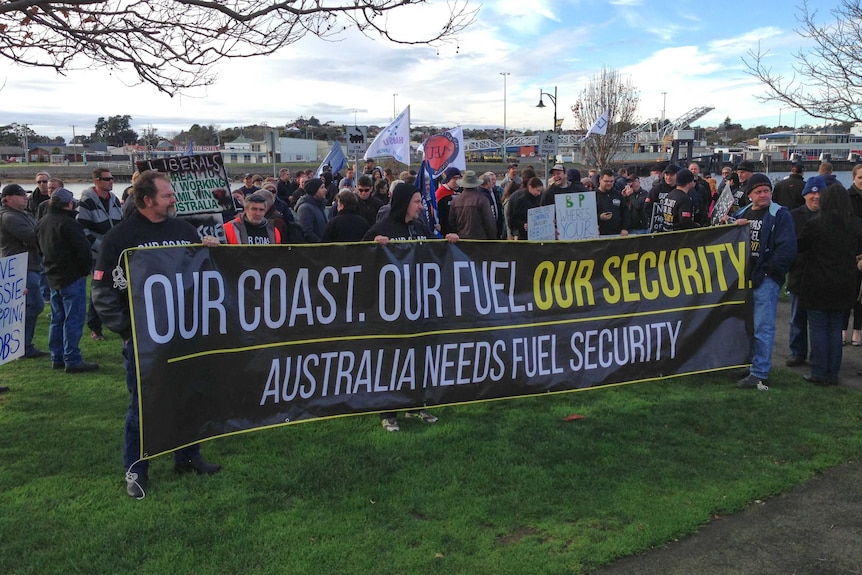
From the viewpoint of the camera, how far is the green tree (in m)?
102

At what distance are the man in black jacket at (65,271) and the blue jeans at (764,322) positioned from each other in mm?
7115

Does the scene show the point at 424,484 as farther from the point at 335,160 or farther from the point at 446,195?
the point at 335,160

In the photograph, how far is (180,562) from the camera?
11.5 ft

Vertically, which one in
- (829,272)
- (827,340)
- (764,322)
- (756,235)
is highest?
(756,235)

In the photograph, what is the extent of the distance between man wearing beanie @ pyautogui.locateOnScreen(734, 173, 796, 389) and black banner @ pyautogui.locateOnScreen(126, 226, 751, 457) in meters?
0.51

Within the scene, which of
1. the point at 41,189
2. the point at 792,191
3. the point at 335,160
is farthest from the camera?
the point at 335,160

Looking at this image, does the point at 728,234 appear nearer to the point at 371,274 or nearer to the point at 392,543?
the point at 371,274

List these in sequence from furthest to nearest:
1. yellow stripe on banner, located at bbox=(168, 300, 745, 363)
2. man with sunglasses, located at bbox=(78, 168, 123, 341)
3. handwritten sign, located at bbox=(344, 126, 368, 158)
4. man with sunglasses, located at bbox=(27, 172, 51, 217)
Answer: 1. handwritten sign, located at bbox=(344, 126, 368, 158)
2. man with sunglasses, located at bbox=(27, 172, 51, 217)
3. man with sunglasses, located at bbox=(78, 168, 123, 341)
4. yellow stripe on banner, located at bbox=(168, 300, 745, 363)

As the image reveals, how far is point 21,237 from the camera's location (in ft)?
25.0

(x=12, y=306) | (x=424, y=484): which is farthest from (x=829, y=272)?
(x=12, y=306)

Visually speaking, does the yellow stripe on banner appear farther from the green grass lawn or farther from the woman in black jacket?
the woman in black jacket

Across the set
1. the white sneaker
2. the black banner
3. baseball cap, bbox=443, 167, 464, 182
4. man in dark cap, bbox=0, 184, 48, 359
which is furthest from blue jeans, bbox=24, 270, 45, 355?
baseball cap, bbox=443, 167, 464, 182

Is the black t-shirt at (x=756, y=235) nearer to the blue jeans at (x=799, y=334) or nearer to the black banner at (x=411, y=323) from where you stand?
the black banner at (x=411, y=323)

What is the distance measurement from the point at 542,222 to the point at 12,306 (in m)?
6.51
